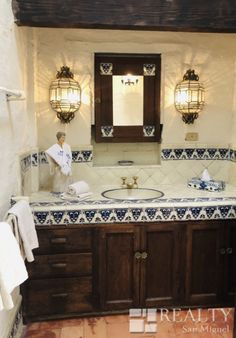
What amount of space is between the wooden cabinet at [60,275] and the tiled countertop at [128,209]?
0.29 feet

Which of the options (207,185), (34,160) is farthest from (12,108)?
(207,185)

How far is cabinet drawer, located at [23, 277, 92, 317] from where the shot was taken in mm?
2340

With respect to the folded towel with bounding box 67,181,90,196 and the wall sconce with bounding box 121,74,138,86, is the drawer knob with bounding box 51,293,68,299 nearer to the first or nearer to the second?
the folded towel with bounding box 67,181,90,196

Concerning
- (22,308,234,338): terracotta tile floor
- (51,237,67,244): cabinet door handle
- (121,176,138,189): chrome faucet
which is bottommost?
(22,308,234,338): terracotta tile floor

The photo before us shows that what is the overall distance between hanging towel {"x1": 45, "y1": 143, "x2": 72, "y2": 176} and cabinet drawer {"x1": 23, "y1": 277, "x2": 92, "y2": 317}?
0.79 m

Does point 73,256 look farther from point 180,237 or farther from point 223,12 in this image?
point 223,12

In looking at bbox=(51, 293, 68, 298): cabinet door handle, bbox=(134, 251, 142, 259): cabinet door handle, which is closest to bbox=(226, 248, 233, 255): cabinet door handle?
bbox=(134, 251, 142, 259): cabinet door handle

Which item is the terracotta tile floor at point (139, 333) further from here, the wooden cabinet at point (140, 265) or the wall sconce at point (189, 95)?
the wall sconce at point (189, 95)

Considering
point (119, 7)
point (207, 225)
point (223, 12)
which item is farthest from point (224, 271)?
point (119, 7)

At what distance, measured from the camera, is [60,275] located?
236 cm

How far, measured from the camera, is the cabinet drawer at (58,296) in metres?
2.34

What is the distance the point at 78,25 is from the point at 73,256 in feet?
4.95

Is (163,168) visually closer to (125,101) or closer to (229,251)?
(125,101)

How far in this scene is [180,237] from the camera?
2.42 metres
